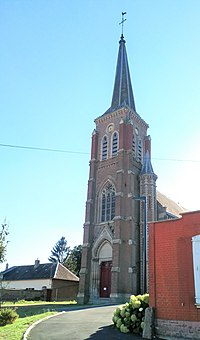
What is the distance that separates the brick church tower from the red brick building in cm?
1817

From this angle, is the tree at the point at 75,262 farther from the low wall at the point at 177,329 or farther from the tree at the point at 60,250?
the low wall at the point at 177,329

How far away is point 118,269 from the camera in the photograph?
29.8 metres

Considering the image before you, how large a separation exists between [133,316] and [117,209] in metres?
20.7

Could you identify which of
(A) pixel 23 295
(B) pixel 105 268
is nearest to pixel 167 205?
(B) pixel 105 268

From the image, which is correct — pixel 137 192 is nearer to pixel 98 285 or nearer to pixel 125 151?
pixel 125 151

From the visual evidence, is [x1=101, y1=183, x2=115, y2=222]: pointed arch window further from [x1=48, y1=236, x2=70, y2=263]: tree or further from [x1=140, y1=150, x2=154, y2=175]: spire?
[x1=48, y1=236, x2=70, y2=263]: tree

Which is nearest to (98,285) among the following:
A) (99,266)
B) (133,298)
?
(99,266)

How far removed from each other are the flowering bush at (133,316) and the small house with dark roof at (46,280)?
1138 inches

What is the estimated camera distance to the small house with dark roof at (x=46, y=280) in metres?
42.5

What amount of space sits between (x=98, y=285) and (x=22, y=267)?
76.5ft

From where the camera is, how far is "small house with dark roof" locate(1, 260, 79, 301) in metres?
42.5

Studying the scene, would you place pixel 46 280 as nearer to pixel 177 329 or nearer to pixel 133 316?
pixel 133 316

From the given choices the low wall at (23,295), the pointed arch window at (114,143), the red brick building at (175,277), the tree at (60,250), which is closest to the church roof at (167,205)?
the pointed arch window at (114,143)

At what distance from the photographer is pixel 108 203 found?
34.9 meters
